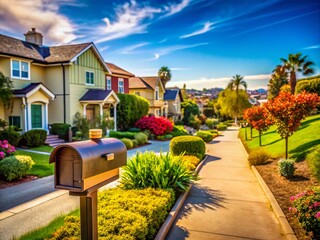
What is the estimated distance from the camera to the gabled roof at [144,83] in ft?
124

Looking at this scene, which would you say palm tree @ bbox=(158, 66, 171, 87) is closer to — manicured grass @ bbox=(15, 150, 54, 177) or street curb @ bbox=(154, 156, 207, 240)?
manicured grass @ bbox=(15, 150, 54, 177)

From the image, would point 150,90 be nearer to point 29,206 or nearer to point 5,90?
point 5,90

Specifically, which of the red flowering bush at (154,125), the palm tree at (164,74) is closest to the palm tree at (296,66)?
the red flowering bush at (154,125)

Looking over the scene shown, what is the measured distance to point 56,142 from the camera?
1894cm

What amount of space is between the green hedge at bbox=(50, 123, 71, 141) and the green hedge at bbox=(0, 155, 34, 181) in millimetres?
10288

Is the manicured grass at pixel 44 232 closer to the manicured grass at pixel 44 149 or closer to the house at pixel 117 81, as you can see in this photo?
the manicured grass at pixel 44 149

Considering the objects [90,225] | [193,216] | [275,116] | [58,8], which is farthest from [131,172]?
[58,8]

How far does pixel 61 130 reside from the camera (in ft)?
67.0

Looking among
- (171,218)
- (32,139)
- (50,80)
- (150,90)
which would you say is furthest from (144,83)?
(171,218)

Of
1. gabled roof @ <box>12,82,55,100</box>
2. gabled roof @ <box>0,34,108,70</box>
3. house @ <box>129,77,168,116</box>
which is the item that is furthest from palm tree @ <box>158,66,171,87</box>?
gabled roof @ <box>12,82,55,100</box>

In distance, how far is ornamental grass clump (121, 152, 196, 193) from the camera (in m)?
6.79

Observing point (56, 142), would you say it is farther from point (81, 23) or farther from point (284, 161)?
point (284, 161)

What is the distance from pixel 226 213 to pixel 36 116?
18415 millimetres

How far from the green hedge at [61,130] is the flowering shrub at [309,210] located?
18.4 meters
